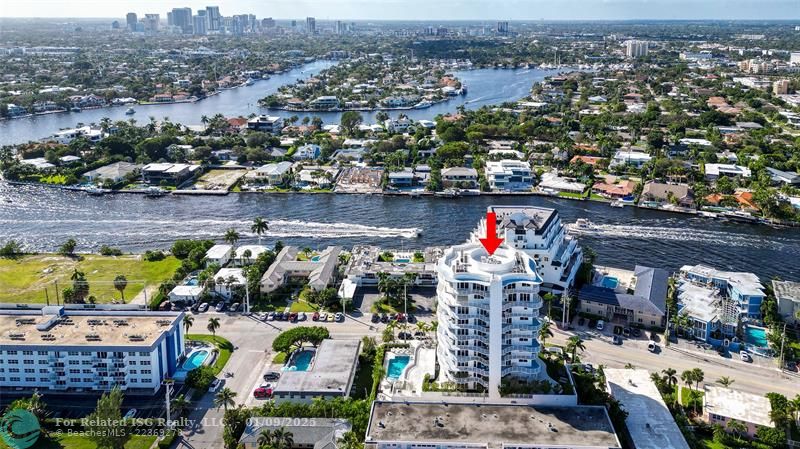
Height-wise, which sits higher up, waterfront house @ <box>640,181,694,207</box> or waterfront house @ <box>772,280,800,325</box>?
waterfront house @ <box>640,181,694,207</box>

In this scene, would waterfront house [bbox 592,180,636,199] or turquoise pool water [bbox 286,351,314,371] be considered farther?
waterfront house [bbox 592,180,636,199]

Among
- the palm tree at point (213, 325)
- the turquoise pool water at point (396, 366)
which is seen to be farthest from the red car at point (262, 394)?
the palm tree at point (213, 325)

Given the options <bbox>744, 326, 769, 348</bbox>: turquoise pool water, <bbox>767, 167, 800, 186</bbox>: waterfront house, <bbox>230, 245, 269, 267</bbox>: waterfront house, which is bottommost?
<bbox>744, 326, 769, 348</bbox>: turquoise pool water

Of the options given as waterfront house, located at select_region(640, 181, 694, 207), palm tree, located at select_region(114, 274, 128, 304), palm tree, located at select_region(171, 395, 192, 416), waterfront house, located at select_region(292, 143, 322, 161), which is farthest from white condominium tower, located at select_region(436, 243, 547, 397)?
waterfront house, located at select_region(292, 143, 322, 161)

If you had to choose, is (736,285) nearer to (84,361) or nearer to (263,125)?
(84,361)

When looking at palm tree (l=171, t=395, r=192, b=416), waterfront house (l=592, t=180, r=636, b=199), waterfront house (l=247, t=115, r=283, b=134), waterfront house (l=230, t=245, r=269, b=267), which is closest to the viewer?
palm tree (l=171, t=395, r=192, b=416)

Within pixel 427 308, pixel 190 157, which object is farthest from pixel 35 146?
pixel 427 308

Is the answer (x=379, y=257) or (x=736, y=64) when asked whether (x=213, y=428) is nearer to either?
(x=379, y=257)

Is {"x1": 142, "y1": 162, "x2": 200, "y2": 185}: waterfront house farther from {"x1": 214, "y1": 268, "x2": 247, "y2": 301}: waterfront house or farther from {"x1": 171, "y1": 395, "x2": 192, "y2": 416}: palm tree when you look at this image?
{"x1": 171, "y1": 395, "x2": 192, "y2": 416}: palm tree
